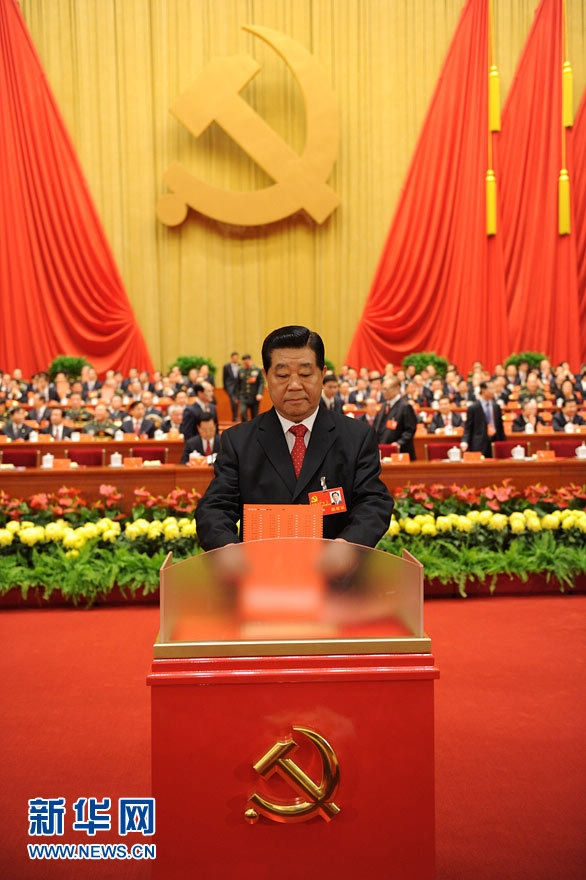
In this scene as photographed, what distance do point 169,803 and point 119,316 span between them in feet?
40.5

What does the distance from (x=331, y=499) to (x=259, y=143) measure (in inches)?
472

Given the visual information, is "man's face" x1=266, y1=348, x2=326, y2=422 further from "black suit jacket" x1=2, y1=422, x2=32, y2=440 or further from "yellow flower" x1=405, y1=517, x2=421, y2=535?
"black suit jacket" x1=2, y1=422, x2=32, y2=440

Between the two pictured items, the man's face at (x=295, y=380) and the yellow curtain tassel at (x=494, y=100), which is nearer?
the man's face at (x=295, y=380)

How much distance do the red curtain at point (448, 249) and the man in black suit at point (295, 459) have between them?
37.6ft

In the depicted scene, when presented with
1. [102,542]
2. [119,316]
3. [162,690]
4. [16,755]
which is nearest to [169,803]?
[162,690]

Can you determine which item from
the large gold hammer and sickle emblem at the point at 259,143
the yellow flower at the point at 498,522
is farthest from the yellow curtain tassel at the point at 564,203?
the yellow flower at the point at 498,522

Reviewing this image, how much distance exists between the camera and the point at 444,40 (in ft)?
42.4

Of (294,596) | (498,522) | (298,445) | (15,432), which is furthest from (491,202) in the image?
(294,596)

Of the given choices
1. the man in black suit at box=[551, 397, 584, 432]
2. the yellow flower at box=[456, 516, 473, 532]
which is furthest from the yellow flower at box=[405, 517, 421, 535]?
the man in black suit at box=[551, 397, 584, 432]

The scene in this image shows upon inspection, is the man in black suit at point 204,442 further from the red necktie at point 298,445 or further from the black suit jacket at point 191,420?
the red necktie at point 298,445

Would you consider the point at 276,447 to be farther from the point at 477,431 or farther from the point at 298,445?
the point at 477,431

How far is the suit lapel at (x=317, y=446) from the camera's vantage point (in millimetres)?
1682

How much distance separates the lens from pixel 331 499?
1.58m

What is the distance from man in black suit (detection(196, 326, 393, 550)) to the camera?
163 cm
